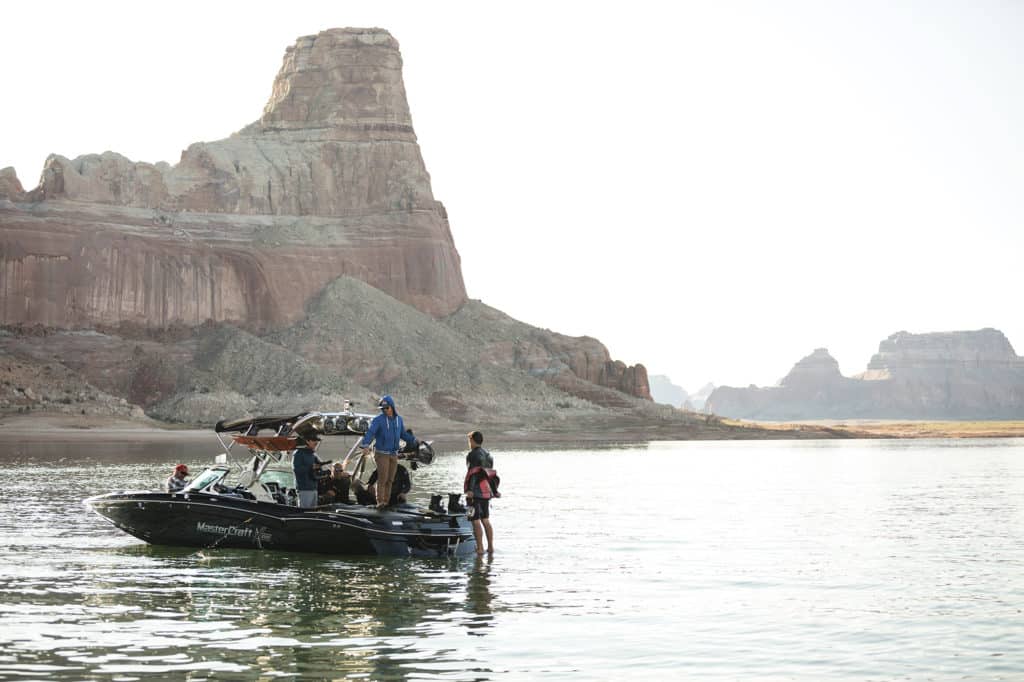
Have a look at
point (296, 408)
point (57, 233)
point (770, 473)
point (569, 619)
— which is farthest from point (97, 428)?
point (569, 619)

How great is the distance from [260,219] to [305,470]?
136282 mm

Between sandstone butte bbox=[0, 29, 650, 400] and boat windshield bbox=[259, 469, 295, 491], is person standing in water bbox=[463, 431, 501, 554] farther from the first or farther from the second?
sandstone butte bbox=[0, 29, 650, 400]

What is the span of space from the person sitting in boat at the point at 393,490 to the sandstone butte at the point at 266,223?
116 m

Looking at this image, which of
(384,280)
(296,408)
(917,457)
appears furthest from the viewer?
(384,280)

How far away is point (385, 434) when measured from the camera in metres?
26.1

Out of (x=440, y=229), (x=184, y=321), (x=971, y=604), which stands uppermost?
(x=440, y=229)

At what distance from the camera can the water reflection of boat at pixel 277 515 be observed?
2627 cm

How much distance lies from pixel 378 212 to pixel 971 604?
488ft

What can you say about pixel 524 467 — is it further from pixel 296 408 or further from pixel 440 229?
pixel 440 229

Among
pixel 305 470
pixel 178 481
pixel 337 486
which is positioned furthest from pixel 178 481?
pixel 337 486

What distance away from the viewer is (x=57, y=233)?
5492 inches

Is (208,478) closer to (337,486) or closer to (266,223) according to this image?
(337,486)

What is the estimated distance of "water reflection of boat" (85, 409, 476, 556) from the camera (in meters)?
26.3

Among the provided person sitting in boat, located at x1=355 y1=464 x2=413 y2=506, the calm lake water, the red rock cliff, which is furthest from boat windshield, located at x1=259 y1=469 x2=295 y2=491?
the red rock cliff
